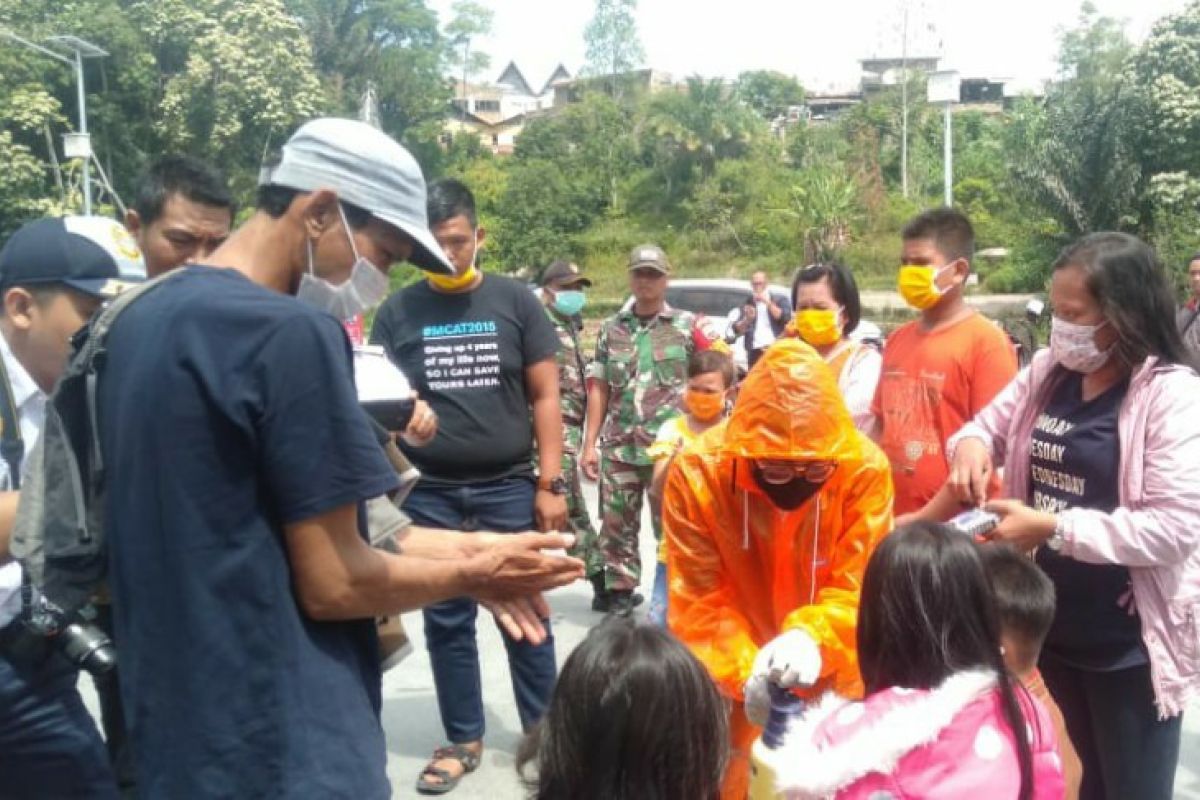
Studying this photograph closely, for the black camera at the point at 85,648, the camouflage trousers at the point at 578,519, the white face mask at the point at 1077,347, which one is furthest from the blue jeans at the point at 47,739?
the camouflage trousers at the point at 578,519

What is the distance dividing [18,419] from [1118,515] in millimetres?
2441

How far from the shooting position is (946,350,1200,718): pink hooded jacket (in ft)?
8.77

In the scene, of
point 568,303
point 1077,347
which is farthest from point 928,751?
point 568,303

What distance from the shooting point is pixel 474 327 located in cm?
433

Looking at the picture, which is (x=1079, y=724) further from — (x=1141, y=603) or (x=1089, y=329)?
(x=1089, y=329)

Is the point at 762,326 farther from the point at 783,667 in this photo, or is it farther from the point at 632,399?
the point at 783,667

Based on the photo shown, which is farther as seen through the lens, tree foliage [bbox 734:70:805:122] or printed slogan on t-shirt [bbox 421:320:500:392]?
tree foliage [bbox 734:70:805:122]

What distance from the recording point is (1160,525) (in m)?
2.66

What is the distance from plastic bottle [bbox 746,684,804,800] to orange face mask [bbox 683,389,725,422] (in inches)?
104

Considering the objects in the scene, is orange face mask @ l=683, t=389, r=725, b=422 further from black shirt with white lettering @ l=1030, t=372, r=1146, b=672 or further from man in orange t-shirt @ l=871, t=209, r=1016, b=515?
black shirt with white lettering @ l=1030, t=372, r=1146, b=672

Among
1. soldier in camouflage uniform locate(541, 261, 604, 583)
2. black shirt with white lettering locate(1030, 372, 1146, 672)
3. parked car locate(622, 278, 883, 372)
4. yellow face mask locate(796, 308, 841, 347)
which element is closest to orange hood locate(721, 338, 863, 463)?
black shirt with white lettering locate(1030, 372, 1146, 672)

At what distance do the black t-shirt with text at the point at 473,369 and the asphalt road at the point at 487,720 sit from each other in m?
1.06

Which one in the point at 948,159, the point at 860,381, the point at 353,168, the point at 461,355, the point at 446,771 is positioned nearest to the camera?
the point at 353,168

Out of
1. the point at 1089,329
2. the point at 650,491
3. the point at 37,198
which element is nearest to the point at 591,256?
the point at 37,198
